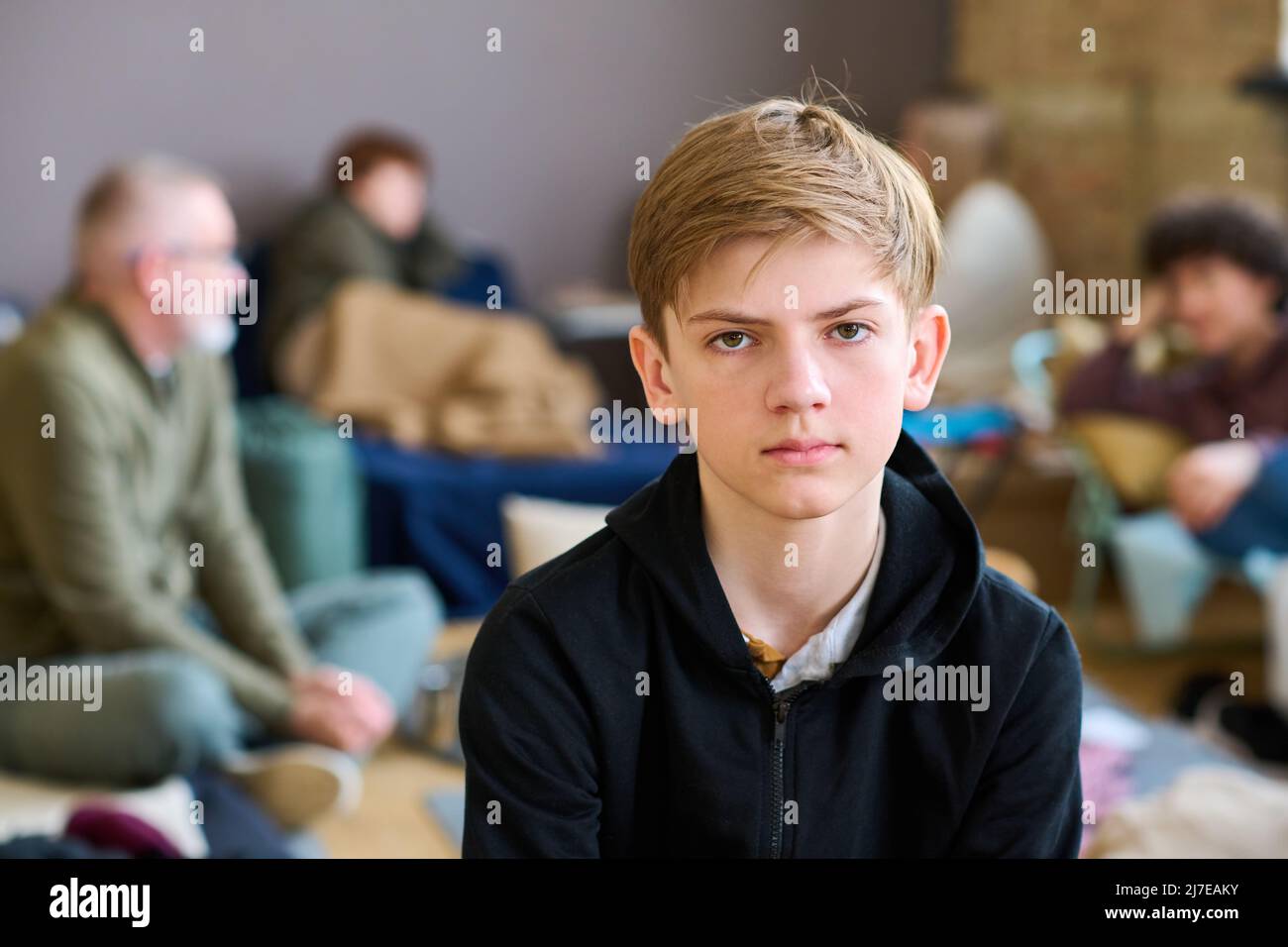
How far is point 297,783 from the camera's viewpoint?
1354 mm

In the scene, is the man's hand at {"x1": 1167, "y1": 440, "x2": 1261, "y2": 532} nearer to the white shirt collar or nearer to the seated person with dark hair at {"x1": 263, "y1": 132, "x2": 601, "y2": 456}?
the seated person with dark hair at {"x1": 263, "y1": 132, "x2": 601, "y2": 456}

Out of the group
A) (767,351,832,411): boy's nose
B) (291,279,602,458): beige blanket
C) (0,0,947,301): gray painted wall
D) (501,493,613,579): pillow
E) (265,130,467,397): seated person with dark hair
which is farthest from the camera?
(265,130,467,397): seated person with dark hair

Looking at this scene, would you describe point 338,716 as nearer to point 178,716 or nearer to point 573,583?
point 178,716

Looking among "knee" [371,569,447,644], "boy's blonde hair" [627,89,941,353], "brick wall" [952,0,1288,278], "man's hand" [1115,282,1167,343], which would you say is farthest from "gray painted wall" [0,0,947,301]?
"brick wall" [952,0,1288,278]

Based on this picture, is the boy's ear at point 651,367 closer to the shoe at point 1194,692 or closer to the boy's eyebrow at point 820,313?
the boy's eyebrow at point 820,313

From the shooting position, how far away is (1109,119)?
3133 millimetres

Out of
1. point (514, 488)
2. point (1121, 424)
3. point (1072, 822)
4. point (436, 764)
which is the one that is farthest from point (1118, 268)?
point (1072, 822)

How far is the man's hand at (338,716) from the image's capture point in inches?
57.4

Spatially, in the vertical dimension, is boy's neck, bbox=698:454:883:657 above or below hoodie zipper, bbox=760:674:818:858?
above

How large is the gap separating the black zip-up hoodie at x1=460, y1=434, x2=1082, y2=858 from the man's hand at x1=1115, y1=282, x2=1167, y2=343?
1218 millimetres

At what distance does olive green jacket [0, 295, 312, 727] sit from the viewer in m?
1.38

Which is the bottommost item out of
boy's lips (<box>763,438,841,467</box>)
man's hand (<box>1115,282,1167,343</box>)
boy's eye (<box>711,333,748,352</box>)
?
boy's lips (<box>763,438,841,467</box>)

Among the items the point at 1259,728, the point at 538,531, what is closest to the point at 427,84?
the point at 538,531
